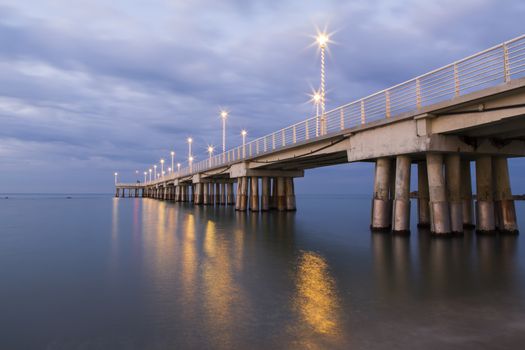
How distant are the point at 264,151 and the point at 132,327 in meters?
30.6

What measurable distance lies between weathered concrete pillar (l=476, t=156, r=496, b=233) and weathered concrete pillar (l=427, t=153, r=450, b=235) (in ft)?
8.95

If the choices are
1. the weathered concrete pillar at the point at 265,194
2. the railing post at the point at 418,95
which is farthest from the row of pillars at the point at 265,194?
the railing post at the point at 418,95

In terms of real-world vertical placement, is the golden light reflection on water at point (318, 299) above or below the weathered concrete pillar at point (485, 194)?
below

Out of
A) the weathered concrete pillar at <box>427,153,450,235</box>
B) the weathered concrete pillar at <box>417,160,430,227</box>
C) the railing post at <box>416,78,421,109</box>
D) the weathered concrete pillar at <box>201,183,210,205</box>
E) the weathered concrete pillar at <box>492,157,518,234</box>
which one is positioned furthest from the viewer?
the weathered concrete pillar at <box>201,183,210,205</box>

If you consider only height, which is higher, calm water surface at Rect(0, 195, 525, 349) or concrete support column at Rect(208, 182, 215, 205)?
concrete support column at Rect(208, 182, 215, 205)

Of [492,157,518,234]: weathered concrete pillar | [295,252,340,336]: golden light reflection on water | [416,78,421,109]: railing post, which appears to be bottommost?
[295,252,340,336]: golden light reflection on water

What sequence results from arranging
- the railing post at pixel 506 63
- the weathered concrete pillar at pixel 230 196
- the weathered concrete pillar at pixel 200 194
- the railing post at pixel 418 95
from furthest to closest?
the weathered concrete pillar at pixel 230 196 < the weathered concrete pillar at pixel 200 194 < the railing post at pixel 418 95 < the railing post at pixel 506 63

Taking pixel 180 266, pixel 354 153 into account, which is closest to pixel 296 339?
pixel 180 266

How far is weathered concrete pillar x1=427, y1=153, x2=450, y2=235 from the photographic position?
1833cm

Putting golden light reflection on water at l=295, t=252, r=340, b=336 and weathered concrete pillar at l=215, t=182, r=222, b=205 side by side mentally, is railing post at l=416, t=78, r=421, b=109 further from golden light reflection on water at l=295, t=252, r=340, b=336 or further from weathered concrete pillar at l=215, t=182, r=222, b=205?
weathered concrete pillar at l=215, t=182, r=222, b=205

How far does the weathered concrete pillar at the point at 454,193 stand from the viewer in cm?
1909

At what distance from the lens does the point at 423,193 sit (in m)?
23.9

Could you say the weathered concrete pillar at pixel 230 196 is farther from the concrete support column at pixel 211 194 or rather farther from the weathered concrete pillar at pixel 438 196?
the weathered concrete pillar at pixel 438 196

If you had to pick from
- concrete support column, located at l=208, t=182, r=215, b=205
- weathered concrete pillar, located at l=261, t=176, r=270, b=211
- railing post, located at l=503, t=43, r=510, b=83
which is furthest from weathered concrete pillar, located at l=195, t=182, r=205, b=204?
railing post, located at l=503, t=43, r=510, b=83
